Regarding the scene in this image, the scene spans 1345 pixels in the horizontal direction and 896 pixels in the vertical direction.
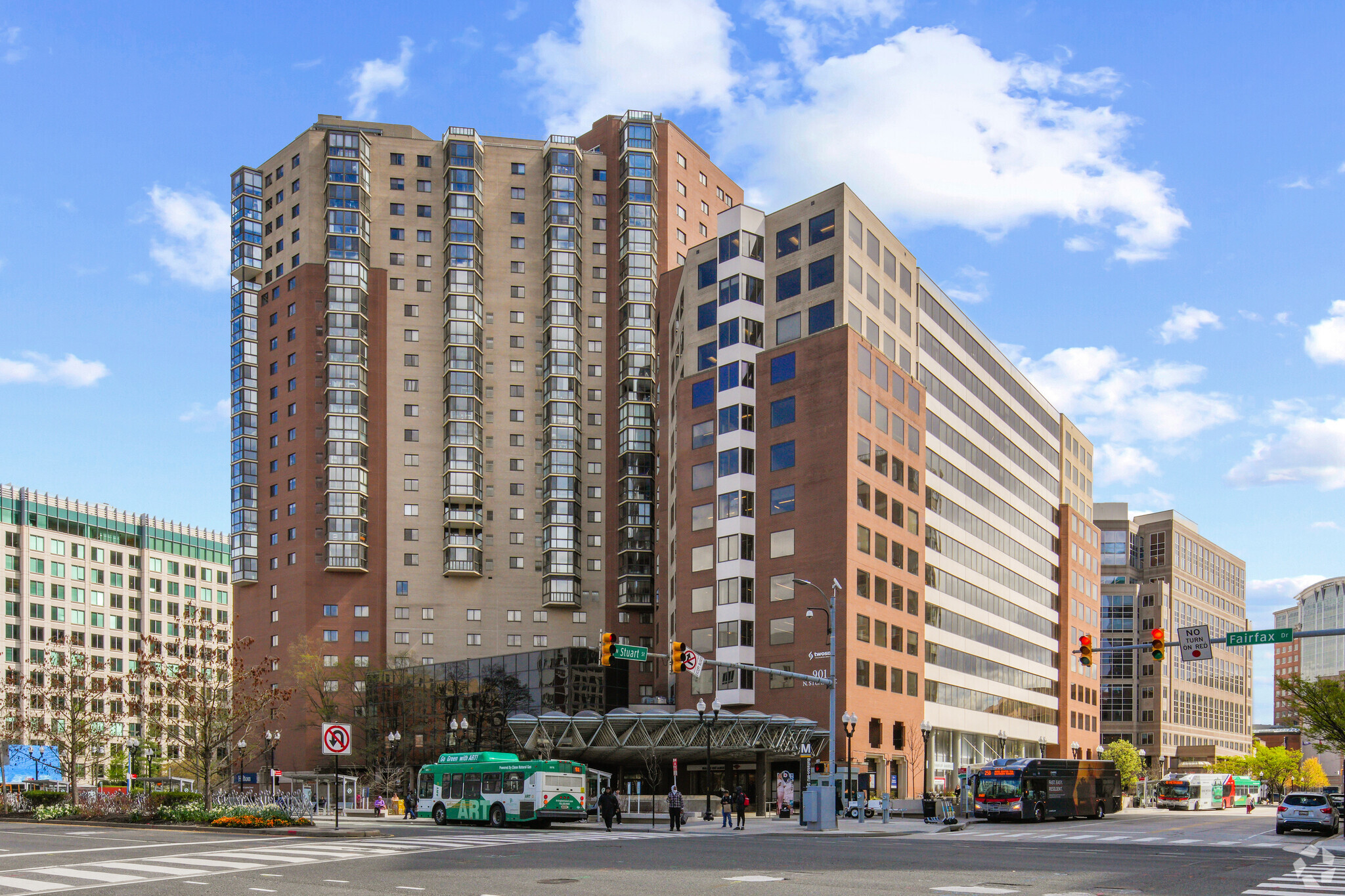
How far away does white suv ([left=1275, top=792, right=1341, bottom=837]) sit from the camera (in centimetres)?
5197


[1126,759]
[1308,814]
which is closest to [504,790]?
[1308,814]

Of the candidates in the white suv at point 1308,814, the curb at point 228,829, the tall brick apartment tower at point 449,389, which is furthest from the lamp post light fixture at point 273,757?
the white suv at point 1308,814

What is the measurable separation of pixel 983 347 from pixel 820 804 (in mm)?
72205

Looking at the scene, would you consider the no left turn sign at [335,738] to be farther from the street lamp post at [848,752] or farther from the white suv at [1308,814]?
the white suv at [1308,814]

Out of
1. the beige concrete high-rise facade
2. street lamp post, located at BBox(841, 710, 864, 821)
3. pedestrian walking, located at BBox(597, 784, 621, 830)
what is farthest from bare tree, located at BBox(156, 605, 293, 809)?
the beige concrete high-rise facade

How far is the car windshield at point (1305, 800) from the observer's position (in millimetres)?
52594

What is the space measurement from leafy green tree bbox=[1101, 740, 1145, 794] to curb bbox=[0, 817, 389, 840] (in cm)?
11802

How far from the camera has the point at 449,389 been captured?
120m

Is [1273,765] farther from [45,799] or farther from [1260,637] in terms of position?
[45,799]

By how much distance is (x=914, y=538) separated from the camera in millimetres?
91250

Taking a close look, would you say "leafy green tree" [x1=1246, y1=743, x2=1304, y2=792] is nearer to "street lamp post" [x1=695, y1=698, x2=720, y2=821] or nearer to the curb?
"street lamp post" [x1=695, y1=698, x2=720, y2=821]

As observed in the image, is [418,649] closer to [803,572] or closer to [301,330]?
[301,330]

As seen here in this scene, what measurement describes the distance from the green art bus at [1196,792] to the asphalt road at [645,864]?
6164 centimetres

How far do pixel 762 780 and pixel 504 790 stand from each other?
25.8 meters
